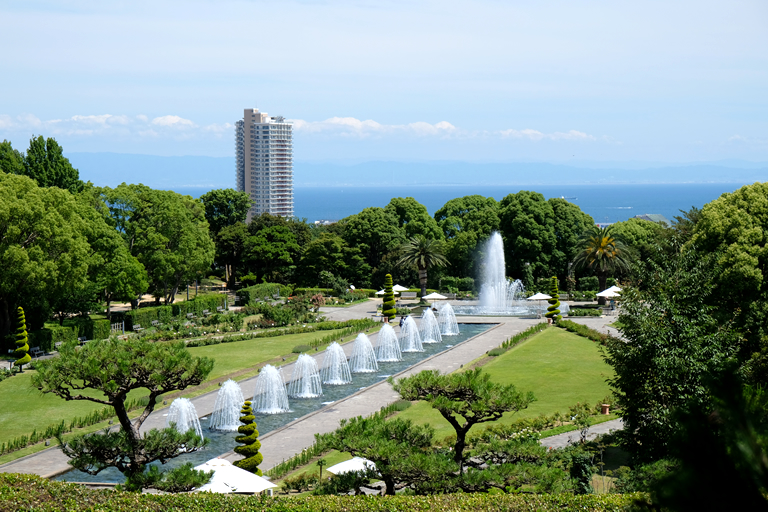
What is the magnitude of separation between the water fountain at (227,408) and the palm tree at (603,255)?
32.2 meters

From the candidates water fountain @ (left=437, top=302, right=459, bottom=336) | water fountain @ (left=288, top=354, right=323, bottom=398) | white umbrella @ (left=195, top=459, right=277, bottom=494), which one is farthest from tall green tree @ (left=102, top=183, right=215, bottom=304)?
white umbrella @ (left=195, top=459, right=277, bottom=494)

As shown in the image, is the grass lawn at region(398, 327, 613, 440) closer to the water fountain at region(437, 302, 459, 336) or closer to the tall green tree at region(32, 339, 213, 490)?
the water fountain at region(437, 302, 459, 336)

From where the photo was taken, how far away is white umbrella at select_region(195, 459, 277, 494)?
1589cm

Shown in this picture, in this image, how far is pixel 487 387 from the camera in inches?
638

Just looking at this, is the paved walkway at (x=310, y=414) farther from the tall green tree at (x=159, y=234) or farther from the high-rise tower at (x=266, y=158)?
the high-rise tower at (x=266, y=158)

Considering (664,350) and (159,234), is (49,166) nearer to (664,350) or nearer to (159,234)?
(159,234)

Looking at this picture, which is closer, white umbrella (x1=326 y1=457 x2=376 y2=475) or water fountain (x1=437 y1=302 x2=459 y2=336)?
white umbrella (x1=326 y1=457 x2=376 y2=475)

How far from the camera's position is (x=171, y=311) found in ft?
147

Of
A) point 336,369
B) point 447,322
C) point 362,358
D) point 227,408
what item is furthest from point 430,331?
point 227,408

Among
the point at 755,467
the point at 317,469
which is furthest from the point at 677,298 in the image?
the point at 755,467

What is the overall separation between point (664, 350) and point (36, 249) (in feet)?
96.2

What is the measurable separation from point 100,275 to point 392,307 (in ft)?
57.9

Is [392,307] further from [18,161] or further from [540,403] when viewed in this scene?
[18,161]

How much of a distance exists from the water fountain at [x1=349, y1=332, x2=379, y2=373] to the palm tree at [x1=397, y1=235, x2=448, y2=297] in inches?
800
